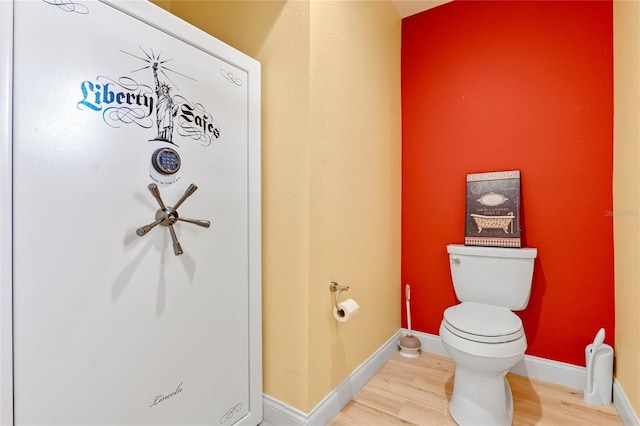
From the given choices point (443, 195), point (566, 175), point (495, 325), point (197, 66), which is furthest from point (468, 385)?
point (197, 66)

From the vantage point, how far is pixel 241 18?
1536 millimetres

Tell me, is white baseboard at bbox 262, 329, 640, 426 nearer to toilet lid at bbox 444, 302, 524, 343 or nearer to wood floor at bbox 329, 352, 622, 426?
wood floor at bbox 329, 352, 622, 426

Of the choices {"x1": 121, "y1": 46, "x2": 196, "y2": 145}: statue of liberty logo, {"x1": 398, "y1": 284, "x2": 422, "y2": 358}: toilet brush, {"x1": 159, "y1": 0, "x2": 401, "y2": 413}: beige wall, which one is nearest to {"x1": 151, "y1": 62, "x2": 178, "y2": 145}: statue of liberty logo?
{"x1": 121, "y1": 46, "x2": 196, "y2": 145}: statue of liberty logo

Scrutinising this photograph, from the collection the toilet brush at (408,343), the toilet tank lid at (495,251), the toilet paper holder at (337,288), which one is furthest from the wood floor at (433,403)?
the toilet tank lid at (495,251)

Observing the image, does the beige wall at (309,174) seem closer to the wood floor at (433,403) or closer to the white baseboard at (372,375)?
the white baseboard at (372,375)

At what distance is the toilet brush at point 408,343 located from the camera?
212 cm

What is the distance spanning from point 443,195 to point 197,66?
64.7 inches

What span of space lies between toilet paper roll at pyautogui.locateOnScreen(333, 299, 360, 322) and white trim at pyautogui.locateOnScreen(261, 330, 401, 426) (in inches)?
15.0

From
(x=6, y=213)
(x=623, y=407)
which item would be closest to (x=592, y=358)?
(x=623, y=407)

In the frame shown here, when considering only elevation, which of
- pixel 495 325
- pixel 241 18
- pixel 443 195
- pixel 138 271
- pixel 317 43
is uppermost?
pixel 241 18

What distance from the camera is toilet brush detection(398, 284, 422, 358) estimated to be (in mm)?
2117

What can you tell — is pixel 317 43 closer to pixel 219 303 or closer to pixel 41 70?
pixel 41 70

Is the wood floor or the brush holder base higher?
the brush holder base

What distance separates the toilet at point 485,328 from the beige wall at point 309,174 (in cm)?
52
